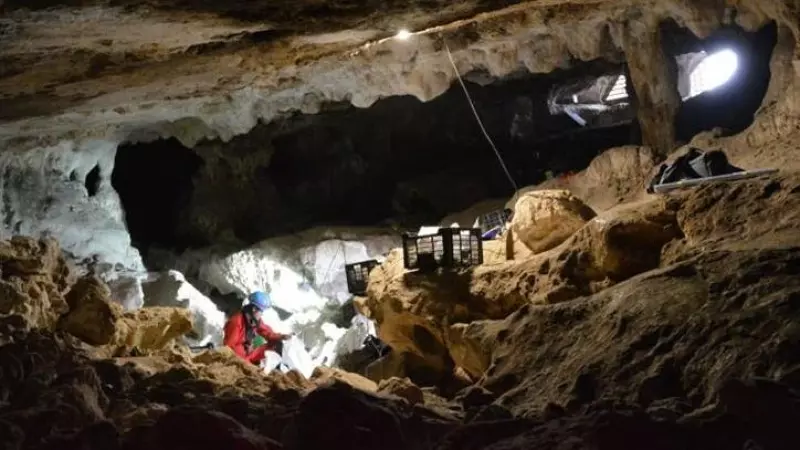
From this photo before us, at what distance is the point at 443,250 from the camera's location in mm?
8672

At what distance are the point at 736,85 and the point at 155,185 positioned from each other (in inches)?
513

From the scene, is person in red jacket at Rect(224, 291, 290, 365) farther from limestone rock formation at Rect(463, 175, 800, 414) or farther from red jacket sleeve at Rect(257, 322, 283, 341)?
limestone rock formation at Rect(463, 175, 800, 414)

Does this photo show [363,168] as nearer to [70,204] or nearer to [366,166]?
[366,166]

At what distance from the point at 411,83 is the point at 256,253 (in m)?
5.88

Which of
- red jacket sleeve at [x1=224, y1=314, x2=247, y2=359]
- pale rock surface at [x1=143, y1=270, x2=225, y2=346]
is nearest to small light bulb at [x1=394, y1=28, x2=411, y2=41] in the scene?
red jacket sleeve at [x1=224, y1=314, x2=247, y2=359]

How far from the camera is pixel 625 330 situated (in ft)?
16.2

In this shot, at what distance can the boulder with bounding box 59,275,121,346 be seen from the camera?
24.1 ft

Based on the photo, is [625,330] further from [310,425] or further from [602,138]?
[602,138]

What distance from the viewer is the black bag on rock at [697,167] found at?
7.60 m

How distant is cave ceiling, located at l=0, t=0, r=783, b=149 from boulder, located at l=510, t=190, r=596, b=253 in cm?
213

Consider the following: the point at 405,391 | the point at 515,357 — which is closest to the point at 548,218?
the point at 515,357

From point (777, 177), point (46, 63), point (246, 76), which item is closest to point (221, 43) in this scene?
point (46, 63)

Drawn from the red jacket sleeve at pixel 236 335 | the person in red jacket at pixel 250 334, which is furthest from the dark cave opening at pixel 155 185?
the person in red jacket at pixel 250 334

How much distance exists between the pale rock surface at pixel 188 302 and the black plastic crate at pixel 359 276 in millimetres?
4133
